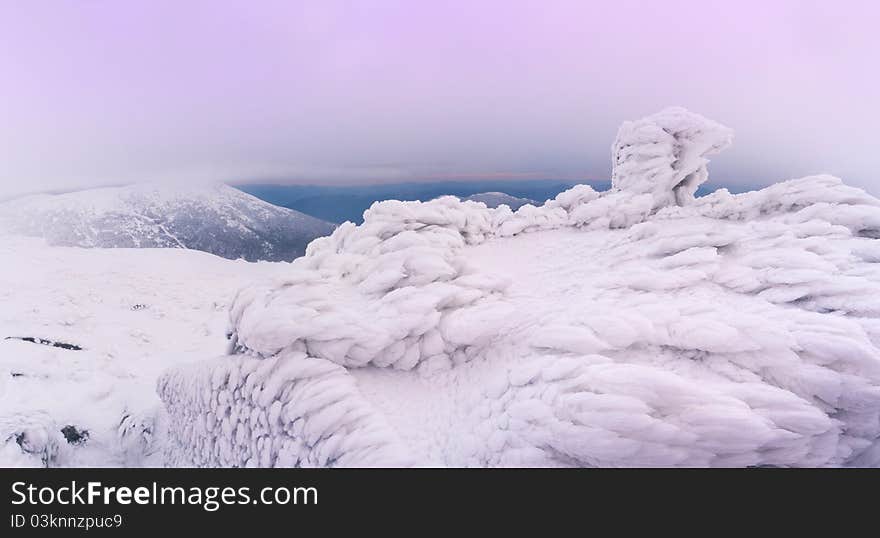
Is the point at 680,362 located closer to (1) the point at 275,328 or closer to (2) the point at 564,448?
(2) the point at 564,448

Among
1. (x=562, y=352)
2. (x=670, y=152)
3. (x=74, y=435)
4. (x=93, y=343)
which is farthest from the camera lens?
(x=670, y=152)

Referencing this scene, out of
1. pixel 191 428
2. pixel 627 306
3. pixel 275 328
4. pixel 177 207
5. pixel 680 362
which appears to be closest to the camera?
pixel 680 362

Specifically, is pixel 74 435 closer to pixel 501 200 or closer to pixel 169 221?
pixel 169 221

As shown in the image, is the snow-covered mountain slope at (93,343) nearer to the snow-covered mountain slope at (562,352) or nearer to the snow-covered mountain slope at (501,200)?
the snow-covered mountain slope at (562,352)

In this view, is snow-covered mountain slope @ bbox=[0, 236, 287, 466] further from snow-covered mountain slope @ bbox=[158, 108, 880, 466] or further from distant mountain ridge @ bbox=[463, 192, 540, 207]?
distant mountain ridge @ bbox=[463, 192, 540, 207]

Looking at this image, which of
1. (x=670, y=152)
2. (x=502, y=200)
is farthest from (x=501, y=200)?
(x=670, y=152)

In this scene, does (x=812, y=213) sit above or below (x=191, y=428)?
above

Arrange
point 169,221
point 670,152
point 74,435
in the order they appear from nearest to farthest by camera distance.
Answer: point 74,435, point 169,221, point 670,152
